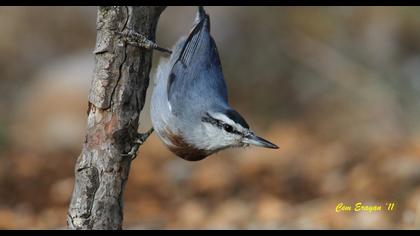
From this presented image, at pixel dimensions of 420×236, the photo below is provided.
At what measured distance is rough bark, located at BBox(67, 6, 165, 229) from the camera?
336 centimetres

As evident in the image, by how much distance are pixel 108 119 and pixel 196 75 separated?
0.93 meters

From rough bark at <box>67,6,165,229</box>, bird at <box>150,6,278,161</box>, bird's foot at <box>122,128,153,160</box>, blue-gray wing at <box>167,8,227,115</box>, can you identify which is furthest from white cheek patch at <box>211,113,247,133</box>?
rough bark at <box>67,6,165,229</box>

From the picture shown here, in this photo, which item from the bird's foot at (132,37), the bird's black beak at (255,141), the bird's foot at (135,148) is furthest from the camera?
the bird's black beak at (255,141)

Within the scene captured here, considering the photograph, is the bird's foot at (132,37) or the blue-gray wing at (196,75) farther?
the blue-gray wing at (196,75)

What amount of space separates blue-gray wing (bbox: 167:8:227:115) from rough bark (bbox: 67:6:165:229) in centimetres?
63

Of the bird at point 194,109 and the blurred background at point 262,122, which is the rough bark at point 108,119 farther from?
the blurred background at point 262,122

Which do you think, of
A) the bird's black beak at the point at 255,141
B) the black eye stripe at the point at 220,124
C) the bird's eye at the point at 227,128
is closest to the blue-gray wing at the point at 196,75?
the black eye stripe at the point at 220,124

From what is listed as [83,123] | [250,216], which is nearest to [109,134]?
[250,216]

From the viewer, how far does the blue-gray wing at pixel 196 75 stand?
404 cm

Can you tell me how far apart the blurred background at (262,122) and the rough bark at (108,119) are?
4.73 feet

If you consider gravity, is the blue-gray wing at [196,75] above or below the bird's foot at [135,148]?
above

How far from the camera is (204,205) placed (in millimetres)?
5535

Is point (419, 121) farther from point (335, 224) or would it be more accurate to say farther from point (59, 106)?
point (59, 106)

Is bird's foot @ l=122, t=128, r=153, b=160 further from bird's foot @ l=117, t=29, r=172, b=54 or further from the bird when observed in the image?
bird's foot @ l=117, t=29, r=172, b=54
